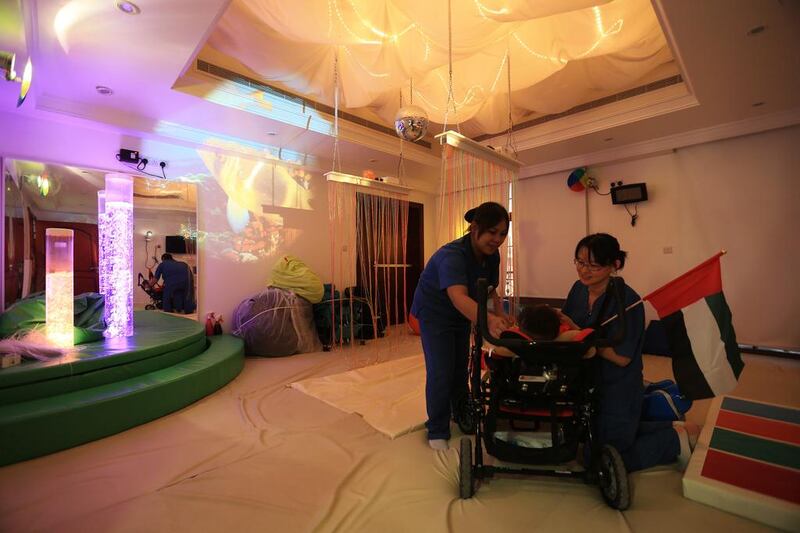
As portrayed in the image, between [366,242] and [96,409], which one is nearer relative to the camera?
[96,409]

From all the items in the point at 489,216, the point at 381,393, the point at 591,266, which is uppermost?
the point at 489,216

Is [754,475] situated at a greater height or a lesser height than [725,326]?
lesser

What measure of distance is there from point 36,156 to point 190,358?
2.65m

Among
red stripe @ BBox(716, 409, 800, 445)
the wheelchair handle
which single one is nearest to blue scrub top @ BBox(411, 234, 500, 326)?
the wheelchair handle

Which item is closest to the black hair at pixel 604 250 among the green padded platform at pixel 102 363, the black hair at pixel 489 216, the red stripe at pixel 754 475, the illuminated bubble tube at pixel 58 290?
the black hair at pixel 489 216

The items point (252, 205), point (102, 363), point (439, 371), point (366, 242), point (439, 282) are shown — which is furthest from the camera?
point (252, 205)

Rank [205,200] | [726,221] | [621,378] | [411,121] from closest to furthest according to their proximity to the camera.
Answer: [621,378] → [411,121] → [726,221] → [205,200]

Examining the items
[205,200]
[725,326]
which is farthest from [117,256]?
[725,326]

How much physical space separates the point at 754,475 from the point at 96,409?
3538mm

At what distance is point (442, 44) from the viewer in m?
2.73

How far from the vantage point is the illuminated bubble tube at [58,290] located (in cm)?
290

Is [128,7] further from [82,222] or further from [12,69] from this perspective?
[82,222]

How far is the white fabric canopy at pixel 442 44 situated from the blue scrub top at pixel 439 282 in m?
1.59

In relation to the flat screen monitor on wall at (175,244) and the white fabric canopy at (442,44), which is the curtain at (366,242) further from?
the flat screen monitor on wall at (175,244)
